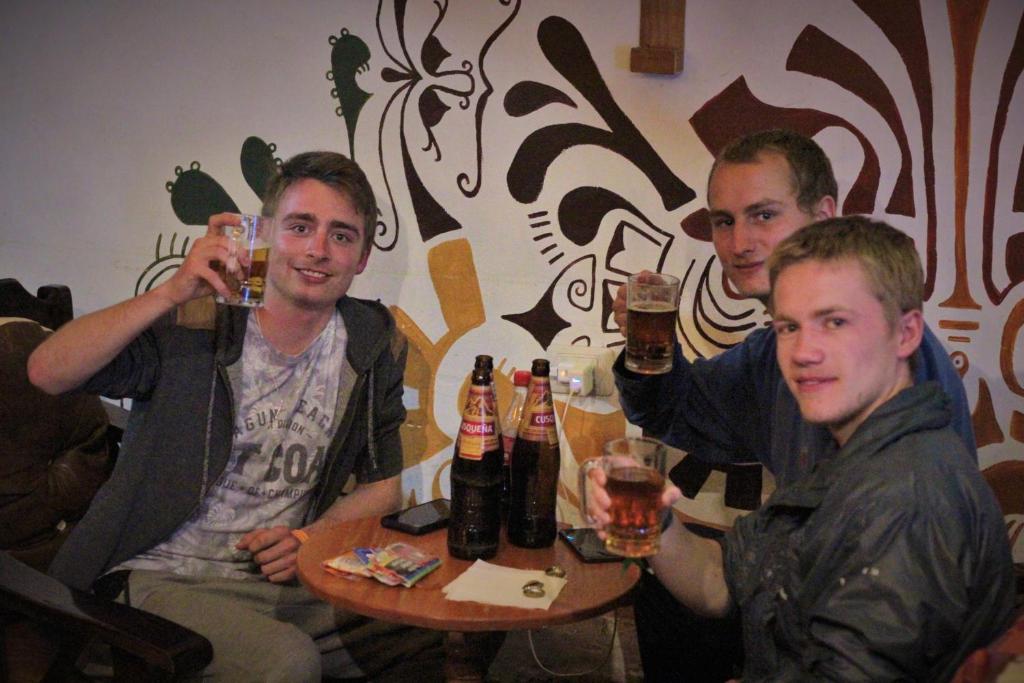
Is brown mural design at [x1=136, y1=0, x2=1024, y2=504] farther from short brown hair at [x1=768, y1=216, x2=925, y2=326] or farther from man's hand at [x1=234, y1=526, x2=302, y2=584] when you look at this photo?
short brown hair at [x1=768, y1=216, x2=925, y2=326]

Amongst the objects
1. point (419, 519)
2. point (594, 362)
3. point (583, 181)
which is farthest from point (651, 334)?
point (583, 181)

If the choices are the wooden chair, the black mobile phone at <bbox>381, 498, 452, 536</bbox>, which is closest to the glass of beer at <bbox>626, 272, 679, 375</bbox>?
the black mobile phone at <bbox>381, 498, 452, 536</bbox>

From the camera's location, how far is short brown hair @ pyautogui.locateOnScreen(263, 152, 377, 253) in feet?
6.97

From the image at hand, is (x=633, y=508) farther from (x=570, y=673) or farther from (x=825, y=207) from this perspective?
(x=570, y=673)

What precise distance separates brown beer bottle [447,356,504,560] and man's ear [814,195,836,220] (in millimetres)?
854

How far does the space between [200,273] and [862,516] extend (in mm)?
1276

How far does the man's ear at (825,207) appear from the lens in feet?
6.75

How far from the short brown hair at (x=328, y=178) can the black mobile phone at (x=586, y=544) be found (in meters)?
0.83

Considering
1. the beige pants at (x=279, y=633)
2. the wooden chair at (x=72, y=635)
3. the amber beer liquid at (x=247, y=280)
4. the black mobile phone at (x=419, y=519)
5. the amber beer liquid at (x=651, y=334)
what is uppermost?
the amber beer liquid at (x=247, y=280)

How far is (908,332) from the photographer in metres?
1.40

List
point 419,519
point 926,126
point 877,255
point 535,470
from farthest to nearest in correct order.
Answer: point 926,126 → point 419,519 → point 535,470 → point 877,255

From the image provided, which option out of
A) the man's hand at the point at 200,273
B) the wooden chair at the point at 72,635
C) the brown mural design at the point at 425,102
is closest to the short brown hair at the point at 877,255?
the man's hand at the point at 200,273

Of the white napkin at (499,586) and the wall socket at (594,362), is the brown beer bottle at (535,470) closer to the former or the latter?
the white napkin at (499,586)

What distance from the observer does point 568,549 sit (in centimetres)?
192
